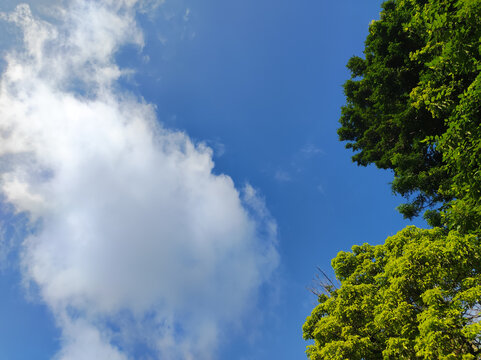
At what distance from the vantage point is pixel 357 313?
12609 mm

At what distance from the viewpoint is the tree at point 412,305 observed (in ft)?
28.1

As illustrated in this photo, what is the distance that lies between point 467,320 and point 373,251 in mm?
6615

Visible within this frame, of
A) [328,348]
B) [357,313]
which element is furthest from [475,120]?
[328,348]

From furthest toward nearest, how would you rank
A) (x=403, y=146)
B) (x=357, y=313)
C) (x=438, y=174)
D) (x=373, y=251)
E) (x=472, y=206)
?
(x=373, y=251) < (x=403, y=146) < (x=357, y=313) < (x=438, y=174) < (x=472, y=206)

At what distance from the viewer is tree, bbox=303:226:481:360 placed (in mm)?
8562

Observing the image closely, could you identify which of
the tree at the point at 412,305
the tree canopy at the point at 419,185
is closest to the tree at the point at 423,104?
the tree canopy at the point at 419,185

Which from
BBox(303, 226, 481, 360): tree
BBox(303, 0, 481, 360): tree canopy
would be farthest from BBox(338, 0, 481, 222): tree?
BBox(303, 226, 481, 360): tree

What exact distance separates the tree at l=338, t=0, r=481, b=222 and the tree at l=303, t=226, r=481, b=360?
6.76ft

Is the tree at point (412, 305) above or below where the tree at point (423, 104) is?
below

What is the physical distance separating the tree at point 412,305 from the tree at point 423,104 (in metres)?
2.06

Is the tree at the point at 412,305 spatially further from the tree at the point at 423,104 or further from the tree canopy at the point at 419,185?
the tree at the point at 423,104

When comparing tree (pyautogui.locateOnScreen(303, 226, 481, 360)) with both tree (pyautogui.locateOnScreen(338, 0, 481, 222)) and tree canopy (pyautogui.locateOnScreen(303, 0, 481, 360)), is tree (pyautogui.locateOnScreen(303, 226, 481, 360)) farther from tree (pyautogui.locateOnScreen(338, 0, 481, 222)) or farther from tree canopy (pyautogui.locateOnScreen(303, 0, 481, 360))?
tree (pyautogui.locateOnScreen(338, 0, 481, 222))

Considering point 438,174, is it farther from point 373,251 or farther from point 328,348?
point 328,348

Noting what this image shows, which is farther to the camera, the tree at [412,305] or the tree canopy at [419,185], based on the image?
the tree at [412,305]
